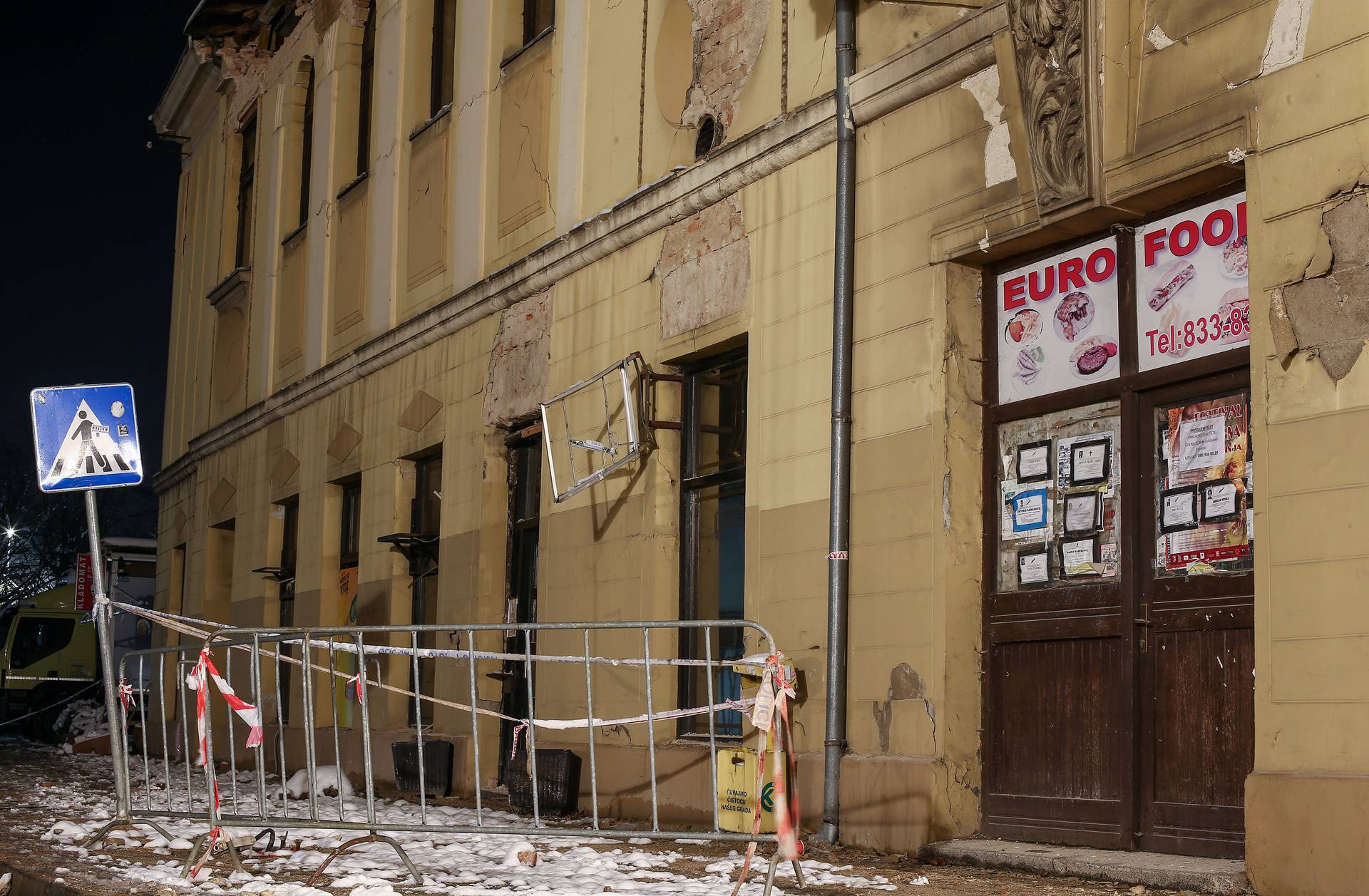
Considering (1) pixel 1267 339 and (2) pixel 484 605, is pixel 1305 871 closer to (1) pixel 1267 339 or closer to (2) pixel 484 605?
(1) pixel 1267 339

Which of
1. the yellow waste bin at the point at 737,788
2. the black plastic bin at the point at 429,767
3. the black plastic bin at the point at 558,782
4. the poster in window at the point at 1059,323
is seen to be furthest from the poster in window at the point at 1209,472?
the black plastic bin at the point at 429,767

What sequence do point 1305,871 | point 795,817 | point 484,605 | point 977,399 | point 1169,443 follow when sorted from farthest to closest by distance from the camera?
→ point 484,605
point 977,399
point 1169,443
point 795,817
point 1305,871

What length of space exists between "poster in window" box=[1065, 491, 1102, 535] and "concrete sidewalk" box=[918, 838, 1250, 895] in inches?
60.0

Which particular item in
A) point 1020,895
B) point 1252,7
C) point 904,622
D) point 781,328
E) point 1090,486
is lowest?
point 1020,895

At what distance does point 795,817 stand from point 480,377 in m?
8.12

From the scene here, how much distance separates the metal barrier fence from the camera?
24.0 ft

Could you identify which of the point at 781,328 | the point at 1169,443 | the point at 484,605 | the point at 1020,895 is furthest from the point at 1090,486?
the point at 484,605

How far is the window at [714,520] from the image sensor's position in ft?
34.0

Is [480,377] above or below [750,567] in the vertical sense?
above

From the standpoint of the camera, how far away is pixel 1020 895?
658 cm

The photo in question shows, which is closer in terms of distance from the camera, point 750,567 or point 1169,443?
point 1169,443

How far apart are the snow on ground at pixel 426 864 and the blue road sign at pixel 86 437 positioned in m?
1.95

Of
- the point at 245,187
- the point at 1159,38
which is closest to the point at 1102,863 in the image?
the point at 1159,38

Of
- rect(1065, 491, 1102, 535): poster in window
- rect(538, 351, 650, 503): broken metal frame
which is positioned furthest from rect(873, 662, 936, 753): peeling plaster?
rect(538, 351, 650, 503): broken metal frame
